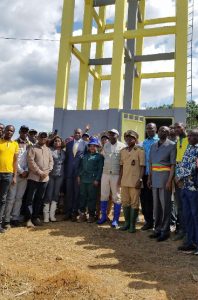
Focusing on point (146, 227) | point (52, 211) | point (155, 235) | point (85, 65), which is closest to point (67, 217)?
point (52, 211)

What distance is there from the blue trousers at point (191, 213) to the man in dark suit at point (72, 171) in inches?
118

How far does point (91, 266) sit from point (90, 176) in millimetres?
3017

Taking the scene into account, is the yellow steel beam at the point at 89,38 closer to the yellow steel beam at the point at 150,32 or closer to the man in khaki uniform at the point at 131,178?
the yellow steel beam at the point at 150,32

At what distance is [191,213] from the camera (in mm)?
5449

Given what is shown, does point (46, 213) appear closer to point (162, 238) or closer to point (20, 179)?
point (20, 179)

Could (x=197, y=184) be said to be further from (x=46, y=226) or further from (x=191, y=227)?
(x=46, y=226)

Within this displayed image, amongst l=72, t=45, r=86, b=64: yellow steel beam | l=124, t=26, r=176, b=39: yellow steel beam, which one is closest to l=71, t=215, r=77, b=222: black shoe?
l=124, t=26, r=176, b=39: yellow steel beam

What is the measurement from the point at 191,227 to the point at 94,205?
8.52ft

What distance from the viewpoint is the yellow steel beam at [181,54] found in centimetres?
1432

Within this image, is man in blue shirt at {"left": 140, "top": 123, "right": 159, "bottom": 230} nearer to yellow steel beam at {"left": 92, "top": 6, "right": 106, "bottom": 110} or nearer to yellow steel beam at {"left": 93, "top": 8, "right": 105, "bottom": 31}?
yellow steel beam at {"left": 92, "top": 6, "right": 106, "bottom": 110}

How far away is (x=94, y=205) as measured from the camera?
752cm

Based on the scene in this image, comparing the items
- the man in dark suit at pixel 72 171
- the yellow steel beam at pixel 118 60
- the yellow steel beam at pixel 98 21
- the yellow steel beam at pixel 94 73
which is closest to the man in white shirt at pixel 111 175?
the man in dark suit at pixel 72 171

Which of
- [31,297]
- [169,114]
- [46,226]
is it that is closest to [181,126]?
[46,226]

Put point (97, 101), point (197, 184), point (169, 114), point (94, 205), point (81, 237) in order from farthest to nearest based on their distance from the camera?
point (97, 101)
point (169, 114)
point (94, 205)
point (81, 237)
point (197, 184)
